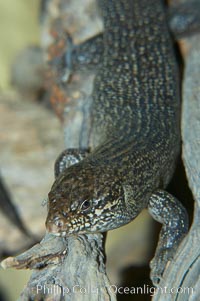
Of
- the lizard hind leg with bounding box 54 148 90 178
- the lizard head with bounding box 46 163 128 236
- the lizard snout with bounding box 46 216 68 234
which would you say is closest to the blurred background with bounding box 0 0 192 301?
the lizard hind leg with bounding box 54 148 90 178

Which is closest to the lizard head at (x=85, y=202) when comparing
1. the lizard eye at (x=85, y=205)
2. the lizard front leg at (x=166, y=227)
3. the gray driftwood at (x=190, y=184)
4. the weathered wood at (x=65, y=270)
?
the lizard eye at (x=85, y=205)

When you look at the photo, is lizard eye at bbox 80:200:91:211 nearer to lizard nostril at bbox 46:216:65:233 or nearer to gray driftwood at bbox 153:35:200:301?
lizard nostril at bbox 46:216:65:233

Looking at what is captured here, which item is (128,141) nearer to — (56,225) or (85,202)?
(85,202)

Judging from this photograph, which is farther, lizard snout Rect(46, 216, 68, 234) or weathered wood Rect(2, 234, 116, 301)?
lizard snout Rect(46, 216, 68, 234)

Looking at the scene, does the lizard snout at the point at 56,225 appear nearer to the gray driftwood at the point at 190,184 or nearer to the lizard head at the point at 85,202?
the lizard head at the point at 85,202

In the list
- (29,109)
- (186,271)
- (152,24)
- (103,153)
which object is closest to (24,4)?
(29,109)

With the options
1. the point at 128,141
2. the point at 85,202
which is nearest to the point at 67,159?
the point at 128,141
